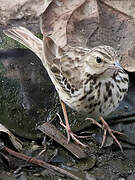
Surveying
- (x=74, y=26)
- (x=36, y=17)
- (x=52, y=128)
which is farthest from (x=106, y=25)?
(x=52, y=128)

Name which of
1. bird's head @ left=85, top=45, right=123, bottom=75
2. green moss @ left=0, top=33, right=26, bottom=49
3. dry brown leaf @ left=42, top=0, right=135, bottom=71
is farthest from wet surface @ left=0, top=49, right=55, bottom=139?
bird's head @ left=85, top=45, right=123, bottom=75

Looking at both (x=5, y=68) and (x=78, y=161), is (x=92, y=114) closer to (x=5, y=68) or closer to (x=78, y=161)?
(x=78, y=161)

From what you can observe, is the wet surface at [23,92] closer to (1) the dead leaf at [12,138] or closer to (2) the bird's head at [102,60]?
(1) the dead leaf at [12,138]

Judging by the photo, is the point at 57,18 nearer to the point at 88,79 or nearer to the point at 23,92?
the point at 23,92

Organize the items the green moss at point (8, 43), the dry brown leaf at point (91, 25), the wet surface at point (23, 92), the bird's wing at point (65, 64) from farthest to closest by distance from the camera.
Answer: the green moss at point (8, 43)
the dry brown leaf at point (91, 25)
the wet surface at point (23, 92)
the bird's wing at point (65, 64)

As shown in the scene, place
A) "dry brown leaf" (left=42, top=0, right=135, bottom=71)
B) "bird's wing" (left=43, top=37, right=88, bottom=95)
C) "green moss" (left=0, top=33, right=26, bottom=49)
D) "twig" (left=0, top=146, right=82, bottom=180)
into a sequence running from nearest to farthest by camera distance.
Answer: "twig" (left=0, top=146, right=82, bottom=180), "bird's wing" (left=43, top=37, right=88, bottom=95), "dry brown leaf" (left=42, top=0, right=135, bottom=71), "green moss" (left=0, top=33, right=26, bottom=49)

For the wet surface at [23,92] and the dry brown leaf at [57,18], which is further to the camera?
the dry brown leaf at [57,18]

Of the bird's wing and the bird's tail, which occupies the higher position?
the bird's tail

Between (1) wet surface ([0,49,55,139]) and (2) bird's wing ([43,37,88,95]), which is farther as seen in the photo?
(1) wet surface ([0,49,55,139])

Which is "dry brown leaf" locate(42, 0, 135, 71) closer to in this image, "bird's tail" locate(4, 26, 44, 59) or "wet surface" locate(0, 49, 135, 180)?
"bird's tail" locate(4, 26, 44, 59)

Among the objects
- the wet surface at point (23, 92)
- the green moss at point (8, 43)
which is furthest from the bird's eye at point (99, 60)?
the green moss at point (8, 43)
